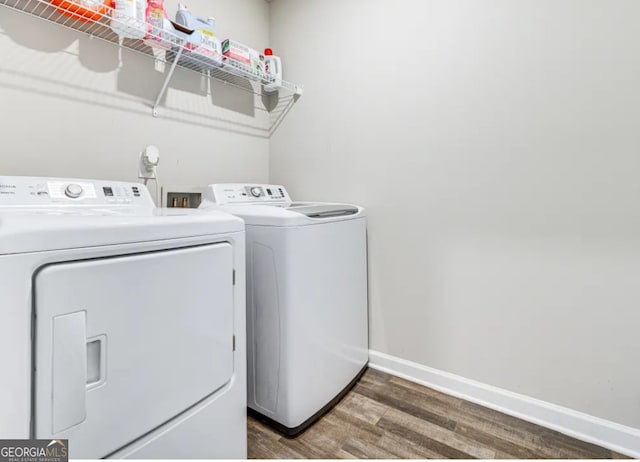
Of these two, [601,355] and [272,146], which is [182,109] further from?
[601,355]

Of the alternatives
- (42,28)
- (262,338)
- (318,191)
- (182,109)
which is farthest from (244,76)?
(262,338)

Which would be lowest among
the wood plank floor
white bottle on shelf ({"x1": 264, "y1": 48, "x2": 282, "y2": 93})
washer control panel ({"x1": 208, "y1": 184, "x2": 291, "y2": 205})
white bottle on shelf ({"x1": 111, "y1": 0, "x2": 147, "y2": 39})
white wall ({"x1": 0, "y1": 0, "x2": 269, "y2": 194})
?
the wood plank floor

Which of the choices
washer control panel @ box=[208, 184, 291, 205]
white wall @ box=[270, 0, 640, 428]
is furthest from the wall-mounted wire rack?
washer control panel @ box=[208, 184, 291, 205]

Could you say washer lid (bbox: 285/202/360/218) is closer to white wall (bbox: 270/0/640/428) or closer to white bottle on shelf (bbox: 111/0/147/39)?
white wall (bbox: 270/0/640/428)

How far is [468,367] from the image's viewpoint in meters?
1.63

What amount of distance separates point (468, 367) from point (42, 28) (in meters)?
2.35

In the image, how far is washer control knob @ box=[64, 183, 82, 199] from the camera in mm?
1192

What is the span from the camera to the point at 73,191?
120 centimetres

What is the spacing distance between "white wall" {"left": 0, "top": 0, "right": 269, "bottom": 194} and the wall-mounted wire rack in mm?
33

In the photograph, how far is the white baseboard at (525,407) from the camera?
1.30 metres

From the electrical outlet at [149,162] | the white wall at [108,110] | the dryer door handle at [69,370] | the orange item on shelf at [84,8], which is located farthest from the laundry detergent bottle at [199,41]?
the dryer door handle at [69,370]

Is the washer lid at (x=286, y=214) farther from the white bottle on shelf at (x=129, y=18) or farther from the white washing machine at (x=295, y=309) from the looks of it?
the white bottle on shelf at (x=129, y=18)

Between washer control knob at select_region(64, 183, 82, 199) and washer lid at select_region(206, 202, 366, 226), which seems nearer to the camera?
washer control knob at select_region(64, 183, 82, 199)

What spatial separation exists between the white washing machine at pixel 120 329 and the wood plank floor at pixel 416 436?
30 cm
